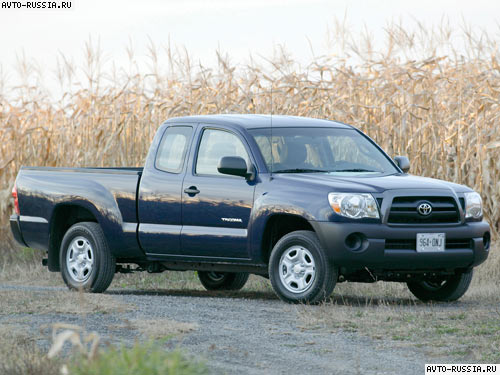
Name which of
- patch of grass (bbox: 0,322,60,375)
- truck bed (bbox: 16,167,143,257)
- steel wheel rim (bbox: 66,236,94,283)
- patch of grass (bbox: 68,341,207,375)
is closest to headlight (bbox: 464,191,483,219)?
truck bed (bbox: 16,167,143,257)

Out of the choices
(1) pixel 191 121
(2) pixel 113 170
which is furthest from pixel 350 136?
(2) pixel 113 170

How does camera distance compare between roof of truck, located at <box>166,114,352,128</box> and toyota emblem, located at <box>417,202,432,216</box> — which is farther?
roof of truck, located at <box>166,114,352,128</box>

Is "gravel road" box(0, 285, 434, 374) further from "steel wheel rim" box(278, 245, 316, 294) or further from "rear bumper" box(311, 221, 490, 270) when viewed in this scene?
"rear bumper" box(311, 221, 490, 270)

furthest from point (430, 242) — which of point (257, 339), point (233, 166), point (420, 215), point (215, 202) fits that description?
point (257, 339)

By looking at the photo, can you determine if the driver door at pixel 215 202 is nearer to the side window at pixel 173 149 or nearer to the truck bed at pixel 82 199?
the side window at pixel 173 149

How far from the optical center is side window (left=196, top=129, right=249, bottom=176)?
1148 centimetres

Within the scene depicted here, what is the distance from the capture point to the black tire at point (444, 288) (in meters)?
11.4

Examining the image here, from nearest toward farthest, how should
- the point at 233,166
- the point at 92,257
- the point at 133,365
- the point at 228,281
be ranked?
the point at 133,365
the point at 233,166
the point at 92,257
the point at 228,281

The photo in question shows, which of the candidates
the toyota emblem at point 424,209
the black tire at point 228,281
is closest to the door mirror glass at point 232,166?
the toyota emblem at point 424,209

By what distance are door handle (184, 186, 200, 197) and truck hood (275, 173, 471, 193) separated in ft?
3.12

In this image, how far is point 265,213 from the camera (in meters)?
10.9

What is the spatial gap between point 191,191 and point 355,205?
1.91 meters

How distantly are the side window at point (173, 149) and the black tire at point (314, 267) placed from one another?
63.2 inches

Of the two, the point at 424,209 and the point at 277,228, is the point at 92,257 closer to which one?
the point at 277,228
